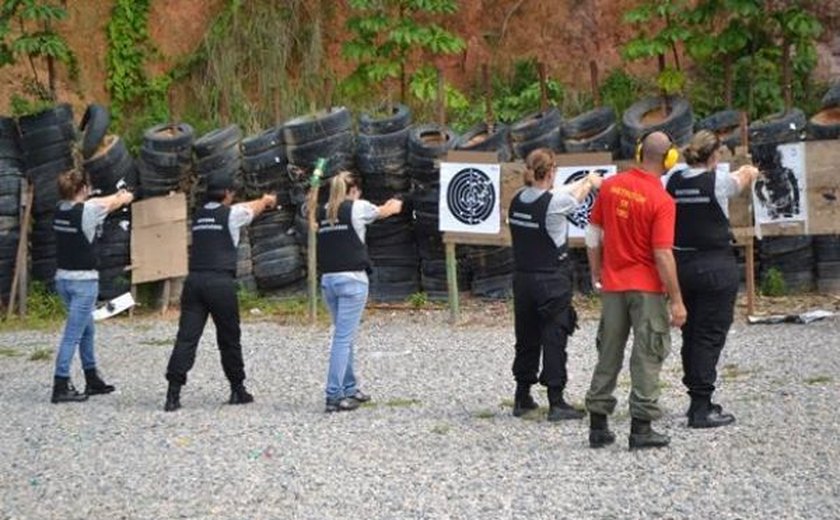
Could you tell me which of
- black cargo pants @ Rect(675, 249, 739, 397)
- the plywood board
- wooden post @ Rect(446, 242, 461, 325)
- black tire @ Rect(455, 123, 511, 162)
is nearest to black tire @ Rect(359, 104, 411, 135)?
black tire @ Rect(455, 123, 511, 162)

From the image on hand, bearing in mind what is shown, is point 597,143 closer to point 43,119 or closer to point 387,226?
point 387,226

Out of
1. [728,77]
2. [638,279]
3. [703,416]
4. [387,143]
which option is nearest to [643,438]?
[703,416]

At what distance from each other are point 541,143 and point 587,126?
20.8 inches

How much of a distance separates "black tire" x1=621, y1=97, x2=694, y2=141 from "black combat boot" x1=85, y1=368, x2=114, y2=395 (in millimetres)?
6231

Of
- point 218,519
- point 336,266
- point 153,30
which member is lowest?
point 218,519

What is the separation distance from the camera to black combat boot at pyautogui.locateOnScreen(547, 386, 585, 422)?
900 cm

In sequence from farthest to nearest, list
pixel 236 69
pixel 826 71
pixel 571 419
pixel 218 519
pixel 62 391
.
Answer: pixel 236 69, pixel 826 71, pixel 62 391, pixel 571 419, pixel 218 519

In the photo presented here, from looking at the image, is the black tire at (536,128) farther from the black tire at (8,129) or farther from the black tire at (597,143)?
the black tire at (8,129)

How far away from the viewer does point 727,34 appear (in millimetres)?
16000

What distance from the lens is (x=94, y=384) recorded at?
36.0 feet

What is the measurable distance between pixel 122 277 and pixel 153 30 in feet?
21.8

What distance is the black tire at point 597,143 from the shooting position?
14758 millimetres

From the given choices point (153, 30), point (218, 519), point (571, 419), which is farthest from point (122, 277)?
point (218, 519)

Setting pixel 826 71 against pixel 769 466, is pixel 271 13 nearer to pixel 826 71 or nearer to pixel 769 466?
pixel 826 71
